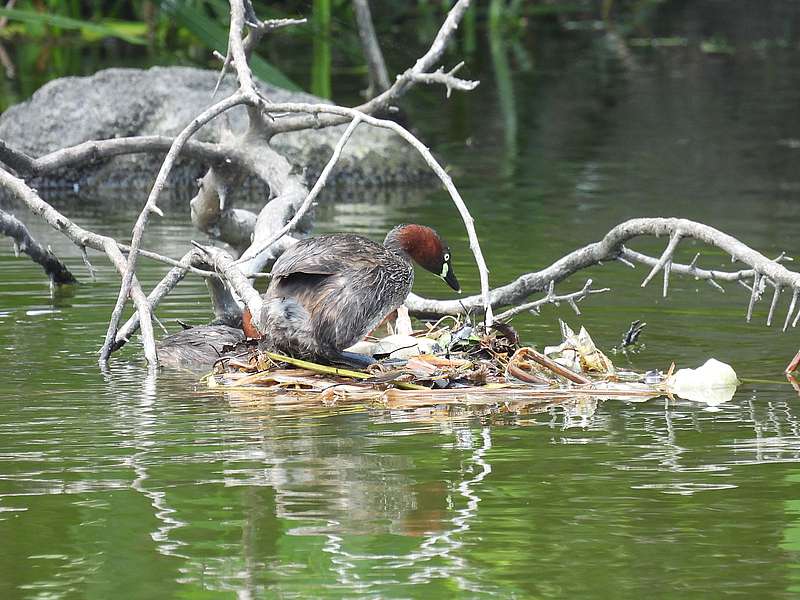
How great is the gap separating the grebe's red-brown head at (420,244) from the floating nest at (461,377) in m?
0.67

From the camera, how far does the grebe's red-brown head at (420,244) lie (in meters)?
8.20

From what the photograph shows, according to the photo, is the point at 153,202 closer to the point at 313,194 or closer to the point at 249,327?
the point at 313,194

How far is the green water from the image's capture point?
4684 millimetres

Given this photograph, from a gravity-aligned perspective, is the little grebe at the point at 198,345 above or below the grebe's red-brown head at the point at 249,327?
below

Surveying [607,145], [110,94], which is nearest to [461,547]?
[110,94]

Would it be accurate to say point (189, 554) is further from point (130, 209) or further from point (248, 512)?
point (130, 209)

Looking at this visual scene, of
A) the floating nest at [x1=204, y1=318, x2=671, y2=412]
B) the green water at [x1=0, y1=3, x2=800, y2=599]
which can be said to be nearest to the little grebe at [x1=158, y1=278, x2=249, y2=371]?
the green water at [x1=0, y1=3, x2=800, y2=599]

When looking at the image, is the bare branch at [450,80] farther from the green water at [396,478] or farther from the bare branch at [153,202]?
the green water at [396,478]

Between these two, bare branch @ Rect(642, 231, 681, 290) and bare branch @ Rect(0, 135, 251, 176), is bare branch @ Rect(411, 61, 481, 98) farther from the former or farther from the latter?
bare branch @ Rect(0, 135, 251, 176)

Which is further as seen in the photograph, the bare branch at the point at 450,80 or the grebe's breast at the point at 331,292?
the bare branch at the point at 450,80

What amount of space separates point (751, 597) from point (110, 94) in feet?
41.3

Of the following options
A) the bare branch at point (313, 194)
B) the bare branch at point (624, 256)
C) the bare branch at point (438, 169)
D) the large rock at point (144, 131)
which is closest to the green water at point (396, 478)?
the bare branch at point (624, 256)

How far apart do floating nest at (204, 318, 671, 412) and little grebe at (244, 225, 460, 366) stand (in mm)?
117

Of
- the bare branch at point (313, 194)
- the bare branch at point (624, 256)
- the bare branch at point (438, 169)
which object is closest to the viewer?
the bare branch at point (438, 169)
